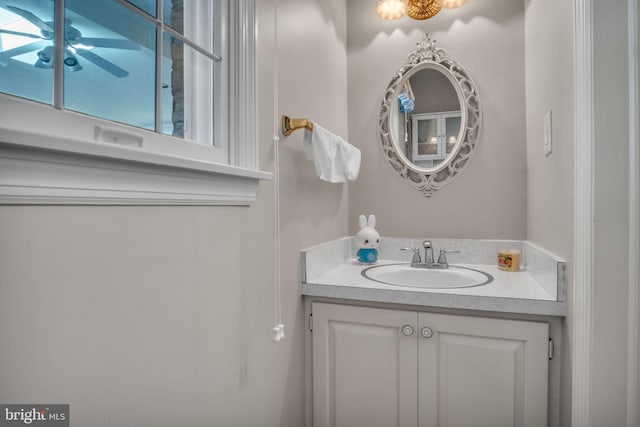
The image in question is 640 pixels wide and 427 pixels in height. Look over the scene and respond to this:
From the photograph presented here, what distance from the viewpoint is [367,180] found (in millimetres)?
1893

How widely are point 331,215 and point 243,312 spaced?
2.63 ft

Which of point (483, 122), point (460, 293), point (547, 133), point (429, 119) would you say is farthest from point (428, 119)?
point (460, 293)

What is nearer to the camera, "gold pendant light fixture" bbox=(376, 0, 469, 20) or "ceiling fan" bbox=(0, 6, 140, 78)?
"ceiling fan" bbox=(0, 6, 140, 78)

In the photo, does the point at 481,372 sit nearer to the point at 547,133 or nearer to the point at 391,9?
the point at 547,133

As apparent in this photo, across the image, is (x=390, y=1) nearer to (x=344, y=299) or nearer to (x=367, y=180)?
(x=367, y=180)

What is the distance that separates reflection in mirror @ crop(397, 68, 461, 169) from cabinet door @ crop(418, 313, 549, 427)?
0.92 metres

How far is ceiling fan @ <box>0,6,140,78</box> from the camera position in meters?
0.54

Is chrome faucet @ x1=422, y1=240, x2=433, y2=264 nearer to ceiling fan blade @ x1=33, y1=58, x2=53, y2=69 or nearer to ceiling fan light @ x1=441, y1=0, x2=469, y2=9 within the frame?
ceiling fan light @ x1=441, y1=0, x2=469, y2=9

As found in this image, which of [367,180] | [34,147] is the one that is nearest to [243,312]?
[34,147]

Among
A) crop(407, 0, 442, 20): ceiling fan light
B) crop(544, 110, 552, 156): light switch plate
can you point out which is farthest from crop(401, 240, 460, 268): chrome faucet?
crop(407, 0, 442, 20): ceiling fan light

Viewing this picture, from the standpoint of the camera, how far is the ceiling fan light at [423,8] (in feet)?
5.34

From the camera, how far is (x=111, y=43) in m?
0.68

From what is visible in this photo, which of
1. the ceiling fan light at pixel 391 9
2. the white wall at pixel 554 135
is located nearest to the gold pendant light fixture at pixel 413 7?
the ceiling fan light at pixel 391 9

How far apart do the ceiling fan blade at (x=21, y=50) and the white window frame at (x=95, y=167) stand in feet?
0.24
